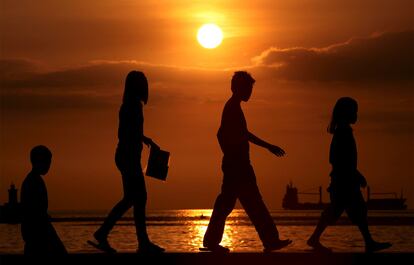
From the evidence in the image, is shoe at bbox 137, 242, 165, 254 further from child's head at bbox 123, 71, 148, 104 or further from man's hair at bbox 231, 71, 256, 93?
man's hair at bbox 231, 71, 256, 93

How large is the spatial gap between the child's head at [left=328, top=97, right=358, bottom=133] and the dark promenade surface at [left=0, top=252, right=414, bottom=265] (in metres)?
2.20

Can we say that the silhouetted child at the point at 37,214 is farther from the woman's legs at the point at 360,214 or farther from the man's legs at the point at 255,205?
the woman's legs at the point at 360,214

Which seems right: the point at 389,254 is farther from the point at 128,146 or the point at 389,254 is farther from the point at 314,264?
the point at 128,146

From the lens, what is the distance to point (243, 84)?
457 inches

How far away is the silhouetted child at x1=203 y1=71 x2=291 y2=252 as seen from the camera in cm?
1145

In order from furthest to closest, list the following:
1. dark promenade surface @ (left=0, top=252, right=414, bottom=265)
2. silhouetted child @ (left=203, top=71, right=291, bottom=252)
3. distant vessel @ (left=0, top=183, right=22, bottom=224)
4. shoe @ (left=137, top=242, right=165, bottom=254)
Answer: distant vessel @ (left=0, top=183, right=22, bottom=224)
silhouetted child @ (left=203, top=71, right=291, bottom=252)
shoe @ (left=137, top=242, right=165, bottom=254)
dark promenade surface @ (left=0, top=252, right=414, bottom=265)

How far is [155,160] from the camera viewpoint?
11.2 m

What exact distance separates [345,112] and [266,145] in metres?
1.28

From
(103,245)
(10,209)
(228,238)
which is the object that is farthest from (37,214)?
(10,209)

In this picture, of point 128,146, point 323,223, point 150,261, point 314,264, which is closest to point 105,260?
point 150,261

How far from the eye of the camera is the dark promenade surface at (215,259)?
10.0m

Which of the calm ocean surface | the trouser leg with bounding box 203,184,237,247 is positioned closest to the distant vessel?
the calm ocean surface

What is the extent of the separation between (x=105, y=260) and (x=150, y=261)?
504 mm

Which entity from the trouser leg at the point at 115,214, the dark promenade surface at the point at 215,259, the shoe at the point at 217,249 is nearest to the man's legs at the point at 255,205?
the shoe at the point at 217,249
